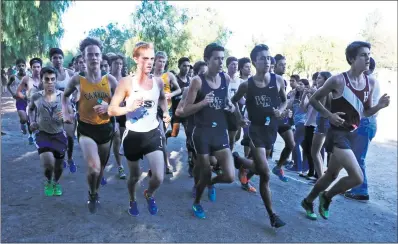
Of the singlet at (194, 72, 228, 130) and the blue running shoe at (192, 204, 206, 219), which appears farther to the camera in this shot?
the blue running shoe at (192, 204, 206, 219)

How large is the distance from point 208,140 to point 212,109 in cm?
42

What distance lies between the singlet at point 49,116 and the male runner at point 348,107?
378 cm

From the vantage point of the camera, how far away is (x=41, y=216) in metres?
4.39

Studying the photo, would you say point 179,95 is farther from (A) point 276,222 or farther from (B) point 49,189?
(A) point 276,222

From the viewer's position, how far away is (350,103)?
4473 millimetres

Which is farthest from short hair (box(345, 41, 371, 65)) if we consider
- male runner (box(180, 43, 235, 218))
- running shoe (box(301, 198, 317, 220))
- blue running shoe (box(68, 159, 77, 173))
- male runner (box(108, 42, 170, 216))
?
blue running shoe (box(68, 159, 77, 173))

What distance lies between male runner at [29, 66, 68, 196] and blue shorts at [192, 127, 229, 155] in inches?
83.3

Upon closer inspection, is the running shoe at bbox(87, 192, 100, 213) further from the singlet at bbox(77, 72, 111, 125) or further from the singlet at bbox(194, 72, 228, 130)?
the singlet at bbox(194, 72, 228, 130)

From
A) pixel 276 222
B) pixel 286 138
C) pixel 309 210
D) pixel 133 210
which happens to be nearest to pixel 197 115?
pixel 133 210

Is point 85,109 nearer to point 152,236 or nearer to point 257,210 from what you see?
point 152,236

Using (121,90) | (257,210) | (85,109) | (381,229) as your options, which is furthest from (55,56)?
(381,229)

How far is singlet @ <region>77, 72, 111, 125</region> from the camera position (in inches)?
175

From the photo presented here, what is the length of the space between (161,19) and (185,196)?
32.2m

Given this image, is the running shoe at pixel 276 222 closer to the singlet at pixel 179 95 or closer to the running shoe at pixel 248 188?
the running shoe at pixel 248 188
